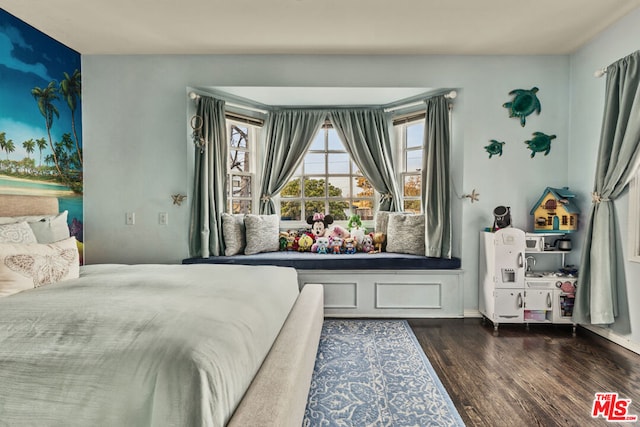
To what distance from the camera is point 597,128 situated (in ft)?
10.1

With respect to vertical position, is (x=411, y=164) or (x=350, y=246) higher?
(x=411, y=164)

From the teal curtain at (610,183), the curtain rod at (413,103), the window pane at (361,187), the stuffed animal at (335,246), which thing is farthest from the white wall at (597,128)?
the stuffed animal at (335,246)

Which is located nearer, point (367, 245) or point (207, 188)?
point (207, 188)

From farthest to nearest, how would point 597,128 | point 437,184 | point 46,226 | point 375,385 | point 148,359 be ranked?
point 437,184 < point 597,128 < point 46,226 < point 375,385 < point 148,359

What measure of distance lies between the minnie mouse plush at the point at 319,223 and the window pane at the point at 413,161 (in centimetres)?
113

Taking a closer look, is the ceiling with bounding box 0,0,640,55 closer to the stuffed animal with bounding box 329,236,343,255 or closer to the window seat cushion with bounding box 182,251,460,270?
the stuffed animal with bounding box 329,236,343,255

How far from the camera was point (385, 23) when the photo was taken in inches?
111

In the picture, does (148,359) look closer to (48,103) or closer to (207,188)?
(207,188)

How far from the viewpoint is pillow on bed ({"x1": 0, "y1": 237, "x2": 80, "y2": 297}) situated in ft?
6.09

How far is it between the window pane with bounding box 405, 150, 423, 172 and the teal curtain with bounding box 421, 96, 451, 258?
0.46 metres

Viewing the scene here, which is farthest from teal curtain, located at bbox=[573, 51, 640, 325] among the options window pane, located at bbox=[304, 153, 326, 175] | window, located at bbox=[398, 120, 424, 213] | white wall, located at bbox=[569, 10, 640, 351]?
window pane, located at bbox=[304, 153, 326, 175]

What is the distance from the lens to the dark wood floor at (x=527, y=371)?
187cm

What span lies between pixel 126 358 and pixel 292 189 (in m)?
3.34

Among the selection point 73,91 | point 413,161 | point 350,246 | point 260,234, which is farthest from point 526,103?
point 73,91
